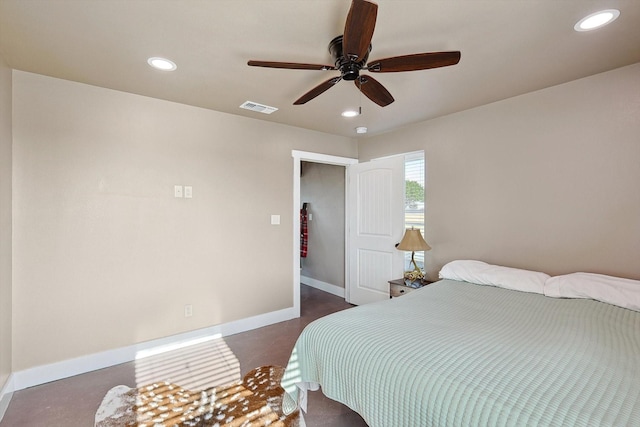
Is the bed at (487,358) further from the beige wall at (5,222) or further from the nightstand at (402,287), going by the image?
the beige wall at (5,222)

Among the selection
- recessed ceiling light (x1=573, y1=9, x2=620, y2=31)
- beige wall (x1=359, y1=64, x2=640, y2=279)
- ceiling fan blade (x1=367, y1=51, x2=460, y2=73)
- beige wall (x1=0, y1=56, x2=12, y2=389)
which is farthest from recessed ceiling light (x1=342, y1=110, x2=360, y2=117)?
beige wall (x1=0, y1=56, x2=12, y2=389)

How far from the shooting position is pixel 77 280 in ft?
8.26

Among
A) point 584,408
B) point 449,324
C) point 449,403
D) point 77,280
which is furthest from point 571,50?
point 77,280

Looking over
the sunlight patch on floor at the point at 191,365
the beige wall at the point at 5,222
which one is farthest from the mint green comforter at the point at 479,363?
the beige wall at the point at 5,222

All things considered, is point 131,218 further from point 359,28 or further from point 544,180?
point 544,180

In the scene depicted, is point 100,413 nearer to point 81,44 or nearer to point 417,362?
point 417,362

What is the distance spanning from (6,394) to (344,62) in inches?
125

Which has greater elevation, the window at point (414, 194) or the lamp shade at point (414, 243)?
the window at point (414, 194)

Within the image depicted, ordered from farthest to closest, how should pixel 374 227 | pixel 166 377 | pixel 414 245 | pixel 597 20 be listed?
pixel 374 227
pixel 414 245
pixel 166 377
pixel 597 20

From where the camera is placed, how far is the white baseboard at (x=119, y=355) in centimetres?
234

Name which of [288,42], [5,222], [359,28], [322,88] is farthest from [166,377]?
[359,28]

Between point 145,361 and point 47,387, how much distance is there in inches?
25.9

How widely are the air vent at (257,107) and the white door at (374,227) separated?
5.10 ft

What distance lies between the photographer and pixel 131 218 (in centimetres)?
275
